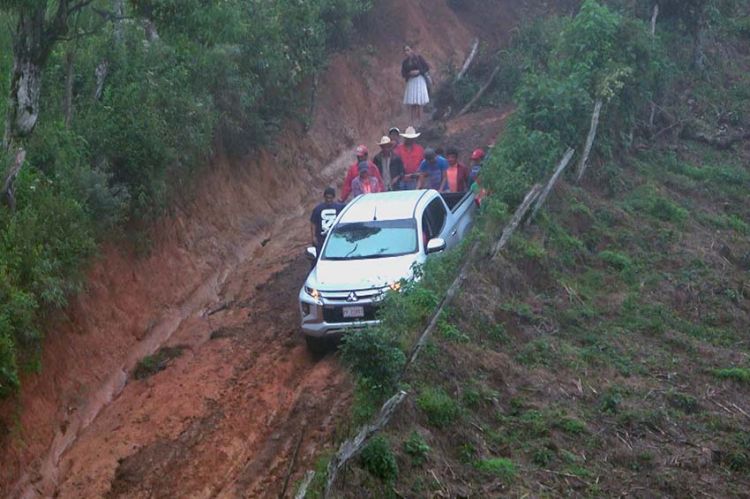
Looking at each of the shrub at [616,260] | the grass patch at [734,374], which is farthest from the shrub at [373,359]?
the shrub at [616,260]

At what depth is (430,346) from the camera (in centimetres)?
1260

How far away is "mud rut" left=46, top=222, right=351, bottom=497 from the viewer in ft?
37.0

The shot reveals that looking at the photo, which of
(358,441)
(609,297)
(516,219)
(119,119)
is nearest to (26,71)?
(119,119)

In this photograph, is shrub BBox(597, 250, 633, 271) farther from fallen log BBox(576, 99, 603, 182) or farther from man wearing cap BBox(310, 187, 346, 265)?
man wearing cap BBox(310, 187, 346, 265)

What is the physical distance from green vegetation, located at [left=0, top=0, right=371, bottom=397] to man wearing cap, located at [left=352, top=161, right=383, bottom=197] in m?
2.50

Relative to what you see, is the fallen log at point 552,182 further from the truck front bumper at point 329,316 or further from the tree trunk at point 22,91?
the tree trunk at point 22,91

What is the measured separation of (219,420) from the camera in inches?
492

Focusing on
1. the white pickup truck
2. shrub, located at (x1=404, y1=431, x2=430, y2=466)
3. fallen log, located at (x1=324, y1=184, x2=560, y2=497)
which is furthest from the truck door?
A: shrub, located at (x1=404, y1=431, x2=430, y2=466)

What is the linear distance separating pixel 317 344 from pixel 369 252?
144cm

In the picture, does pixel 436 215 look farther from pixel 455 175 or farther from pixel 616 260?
pixel 616 260

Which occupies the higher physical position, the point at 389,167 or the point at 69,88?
the point at 69,88

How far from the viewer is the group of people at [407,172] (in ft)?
58.5

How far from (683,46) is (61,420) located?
19.0 metres

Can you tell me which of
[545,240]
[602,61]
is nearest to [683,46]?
[602,61]
